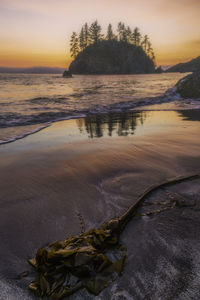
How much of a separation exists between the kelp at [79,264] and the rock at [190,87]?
495 inches

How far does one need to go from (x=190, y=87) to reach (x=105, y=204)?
1255cm

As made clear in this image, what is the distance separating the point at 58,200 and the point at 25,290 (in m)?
1.01

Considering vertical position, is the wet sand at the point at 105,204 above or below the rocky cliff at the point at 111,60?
below

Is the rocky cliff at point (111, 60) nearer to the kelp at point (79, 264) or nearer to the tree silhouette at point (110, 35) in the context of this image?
the tree silhouette at point (110, 35)

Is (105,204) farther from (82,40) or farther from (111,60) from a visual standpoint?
(82,40)

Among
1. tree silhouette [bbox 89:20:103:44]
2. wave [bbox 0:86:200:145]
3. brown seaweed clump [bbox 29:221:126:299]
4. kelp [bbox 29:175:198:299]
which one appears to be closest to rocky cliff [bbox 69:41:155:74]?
tree silhouette [bbox 89:20:103:44]

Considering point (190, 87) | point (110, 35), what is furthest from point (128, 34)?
point (190, 87)

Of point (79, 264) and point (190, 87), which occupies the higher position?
point (190, 87)

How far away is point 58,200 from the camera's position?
84.5 inches

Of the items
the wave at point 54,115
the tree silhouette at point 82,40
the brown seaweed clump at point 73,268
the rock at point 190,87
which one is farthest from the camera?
the tree silhouette at point 82,40

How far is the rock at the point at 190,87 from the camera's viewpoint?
39.3 ft

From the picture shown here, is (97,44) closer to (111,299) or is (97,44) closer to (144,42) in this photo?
(144,42)

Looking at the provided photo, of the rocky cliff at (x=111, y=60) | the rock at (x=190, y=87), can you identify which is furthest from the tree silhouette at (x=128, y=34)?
the rock at (x=190, y=87)

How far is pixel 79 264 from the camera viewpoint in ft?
4.19
